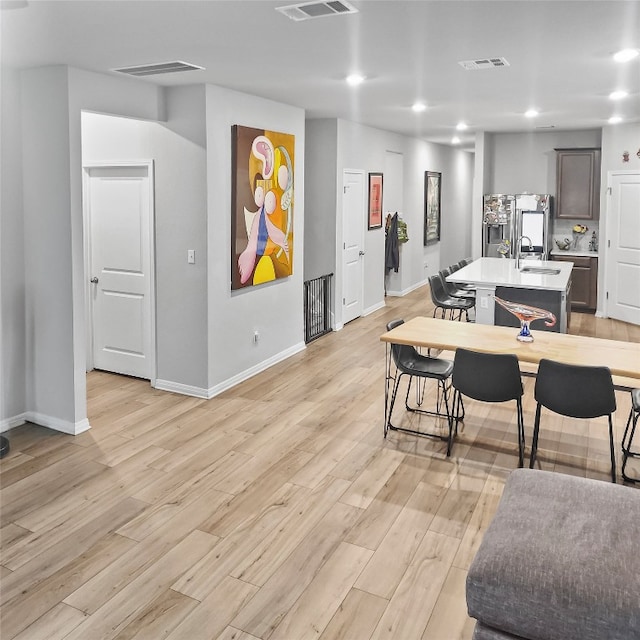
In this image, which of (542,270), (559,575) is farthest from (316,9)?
(542,270)

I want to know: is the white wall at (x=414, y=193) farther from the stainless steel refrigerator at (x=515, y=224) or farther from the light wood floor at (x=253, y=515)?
the light wood floor at (x=253, y=515)

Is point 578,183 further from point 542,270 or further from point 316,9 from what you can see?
point 316,9

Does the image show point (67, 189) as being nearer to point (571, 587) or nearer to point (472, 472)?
point (472, 472)

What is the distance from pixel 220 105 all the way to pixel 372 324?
3.98 metres

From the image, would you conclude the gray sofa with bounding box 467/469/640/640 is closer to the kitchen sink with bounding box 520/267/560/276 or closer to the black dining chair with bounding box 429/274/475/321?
the black dining chair with bounding box 429/274/475/321

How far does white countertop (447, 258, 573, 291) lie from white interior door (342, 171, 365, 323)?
5.30 ft

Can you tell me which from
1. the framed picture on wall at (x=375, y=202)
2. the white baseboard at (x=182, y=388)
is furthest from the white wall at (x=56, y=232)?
the framed picture on wall at (x=375, y=202)

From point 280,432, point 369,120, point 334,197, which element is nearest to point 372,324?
point 334,197

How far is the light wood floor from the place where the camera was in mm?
2727

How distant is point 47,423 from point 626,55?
15.7ft

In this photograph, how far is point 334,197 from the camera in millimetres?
7844

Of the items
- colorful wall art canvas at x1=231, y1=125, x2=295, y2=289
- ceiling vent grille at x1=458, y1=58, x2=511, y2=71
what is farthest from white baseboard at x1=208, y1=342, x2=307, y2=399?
ceiling vent grille at x1=458, y1=58, x2=511, y2=71

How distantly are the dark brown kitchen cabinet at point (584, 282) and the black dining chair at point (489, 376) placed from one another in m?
5.89

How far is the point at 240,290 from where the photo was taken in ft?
19.2
